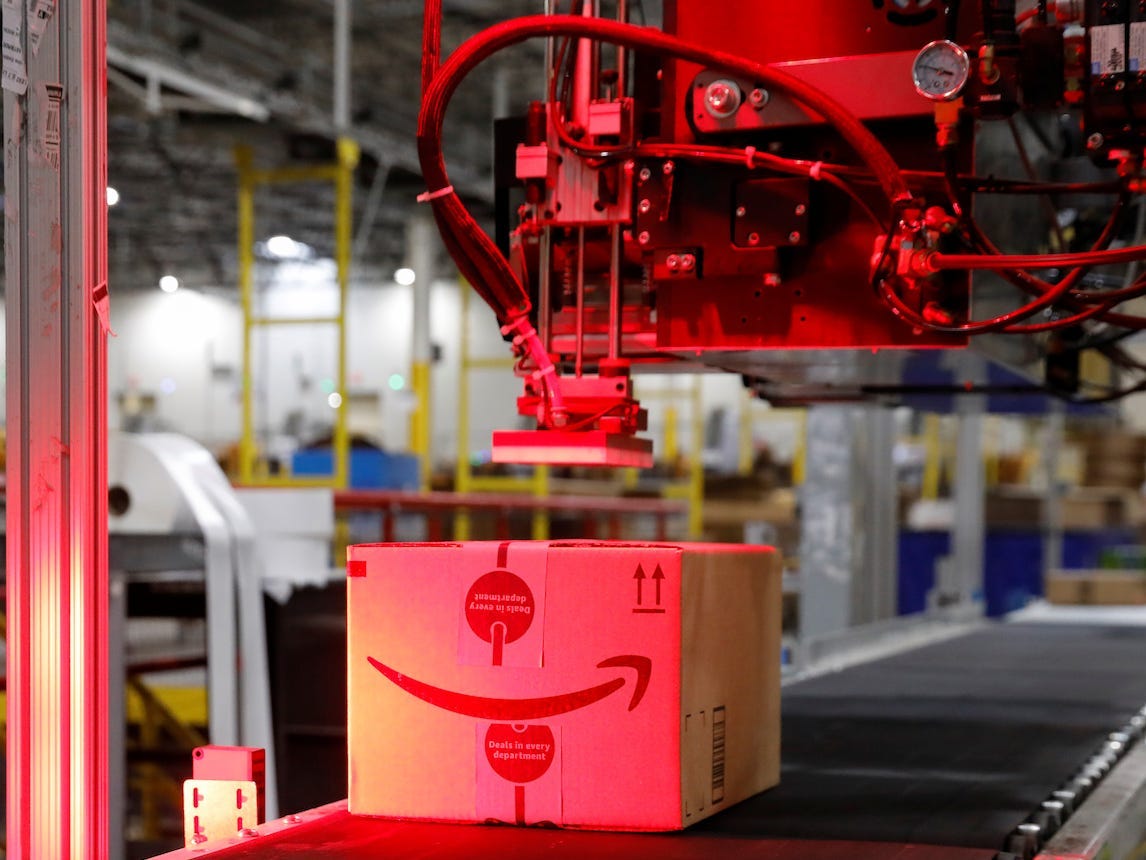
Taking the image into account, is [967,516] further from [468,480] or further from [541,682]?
[541,682]

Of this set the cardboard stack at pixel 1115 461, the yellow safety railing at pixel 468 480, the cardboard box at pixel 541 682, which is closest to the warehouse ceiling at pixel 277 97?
the yellow safety railing at pixel 468 480

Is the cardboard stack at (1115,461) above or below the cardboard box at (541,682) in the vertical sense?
below

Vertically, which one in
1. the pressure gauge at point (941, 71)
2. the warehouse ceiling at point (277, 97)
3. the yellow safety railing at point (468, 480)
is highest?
the warehouse ceiling at point (277, 97)

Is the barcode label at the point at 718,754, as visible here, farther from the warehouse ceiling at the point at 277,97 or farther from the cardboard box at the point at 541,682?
the warehouse ceiling at the point at 277,97

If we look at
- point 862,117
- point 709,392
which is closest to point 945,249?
point 862,117

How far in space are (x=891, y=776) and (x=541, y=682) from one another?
30.6 inches

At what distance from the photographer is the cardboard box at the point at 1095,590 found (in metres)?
8.15

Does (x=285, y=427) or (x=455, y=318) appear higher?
(x=455, y=318)

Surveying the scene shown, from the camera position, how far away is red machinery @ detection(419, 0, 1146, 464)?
204 centimetres

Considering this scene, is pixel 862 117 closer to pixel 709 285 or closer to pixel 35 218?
pixel 709 285

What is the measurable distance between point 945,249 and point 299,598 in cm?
376

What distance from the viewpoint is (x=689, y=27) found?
91.7 inches

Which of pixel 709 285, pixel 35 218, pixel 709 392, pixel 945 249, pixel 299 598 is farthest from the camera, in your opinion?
pixel 709 392

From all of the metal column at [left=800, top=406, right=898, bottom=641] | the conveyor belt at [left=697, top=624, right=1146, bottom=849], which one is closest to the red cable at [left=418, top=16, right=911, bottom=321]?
the conveyor belt at [left=697, top=624, right=1146, bottom=849]
